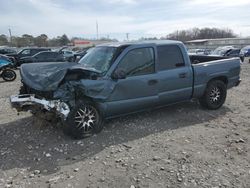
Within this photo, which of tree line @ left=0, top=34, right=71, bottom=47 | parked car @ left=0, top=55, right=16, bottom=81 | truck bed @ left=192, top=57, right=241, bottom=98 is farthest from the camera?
tree line @ left=0, top=34, right=71, bottom=47

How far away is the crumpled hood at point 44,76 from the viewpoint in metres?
5.02

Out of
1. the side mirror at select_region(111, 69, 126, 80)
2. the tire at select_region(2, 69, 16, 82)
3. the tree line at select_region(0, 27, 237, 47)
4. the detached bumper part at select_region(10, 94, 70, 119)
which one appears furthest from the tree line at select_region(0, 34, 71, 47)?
the side mirror at select_region(111, 69, 126, 80)

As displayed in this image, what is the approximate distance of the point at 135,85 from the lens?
5.59 metres

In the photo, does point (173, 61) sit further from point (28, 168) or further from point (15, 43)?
point (15, 43)

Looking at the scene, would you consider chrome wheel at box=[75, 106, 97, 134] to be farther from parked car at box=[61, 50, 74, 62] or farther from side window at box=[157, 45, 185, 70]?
parked car at box=[61, 50, 74, 62]

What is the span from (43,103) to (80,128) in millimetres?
828

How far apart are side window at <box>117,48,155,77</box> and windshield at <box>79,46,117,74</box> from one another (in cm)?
28

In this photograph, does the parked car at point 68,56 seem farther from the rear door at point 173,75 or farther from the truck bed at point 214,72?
the truck bed at point 214,72

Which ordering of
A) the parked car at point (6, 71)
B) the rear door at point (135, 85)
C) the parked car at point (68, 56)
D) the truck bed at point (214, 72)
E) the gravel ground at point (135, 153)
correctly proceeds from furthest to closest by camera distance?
the parked car at point (6, 71)
the parked car at point (68, 56)
the truck bed at point (214, 72)
the rear door at point (135, 85)
the gravel ground at point (135, 153)

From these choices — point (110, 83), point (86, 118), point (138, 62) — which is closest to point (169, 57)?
point (138, 62)

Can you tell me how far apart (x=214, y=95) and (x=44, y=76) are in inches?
168

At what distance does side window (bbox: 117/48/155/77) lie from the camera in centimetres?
552

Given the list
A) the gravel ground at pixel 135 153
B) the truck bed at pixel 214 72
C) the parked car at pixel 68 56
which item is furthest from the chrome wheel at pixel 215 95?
the parked car at pixel 68 56

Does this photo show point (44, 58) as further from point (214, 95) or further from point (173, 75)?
point (173, 75)
